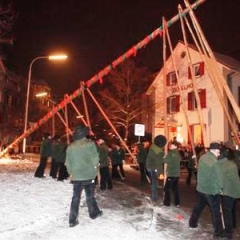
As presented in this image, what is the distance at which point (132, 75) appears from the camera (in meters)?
43.6

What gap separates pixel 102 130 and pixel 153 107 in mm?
17280

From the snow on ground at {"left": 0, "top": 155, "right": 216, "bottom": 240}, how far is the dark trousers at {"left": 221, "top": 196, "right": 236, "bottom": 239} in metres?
0.40

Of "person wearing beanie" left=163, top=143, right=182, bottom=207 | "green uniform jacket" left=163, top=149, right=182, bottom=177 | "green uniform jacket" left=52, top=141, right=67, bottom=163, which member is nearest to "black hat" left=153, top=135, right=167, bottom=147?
"person wearing beanie" left=163, top=143, right=182, bottom=207

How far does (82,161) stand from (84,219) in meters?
1.25

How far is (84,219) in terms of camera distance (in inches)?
352

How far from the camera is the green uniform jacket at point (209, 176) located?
27.1ft

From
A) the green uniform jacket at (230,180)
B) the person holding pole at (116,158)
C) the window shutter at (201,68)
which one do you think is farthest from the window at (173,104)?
the green uniform jacket at (230,180)

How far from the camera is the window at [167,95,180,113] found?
40431 mm

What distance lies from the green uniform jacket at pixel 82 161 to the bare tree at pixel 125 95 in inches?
1308

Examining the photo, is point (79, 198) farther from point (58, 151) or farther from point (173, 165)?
point (58, 151)

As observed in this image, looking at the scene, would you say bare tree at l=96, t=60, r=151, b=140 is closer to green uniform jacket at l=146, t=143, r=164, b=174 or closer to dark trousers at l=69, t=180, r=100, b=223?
green uniform jacket at l=146, t=143, r=164, b=174

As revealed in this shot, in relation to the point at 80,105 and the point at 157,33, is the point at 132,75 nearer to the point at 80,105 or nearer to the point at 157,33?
the point at 80,105

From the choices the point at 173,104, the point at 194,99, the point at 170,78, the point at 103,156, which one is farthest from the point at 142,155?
the point at 170,78

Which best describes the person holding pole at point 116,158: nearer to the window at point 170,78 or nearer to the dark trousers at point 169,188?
the dark trousers at point 169,188
